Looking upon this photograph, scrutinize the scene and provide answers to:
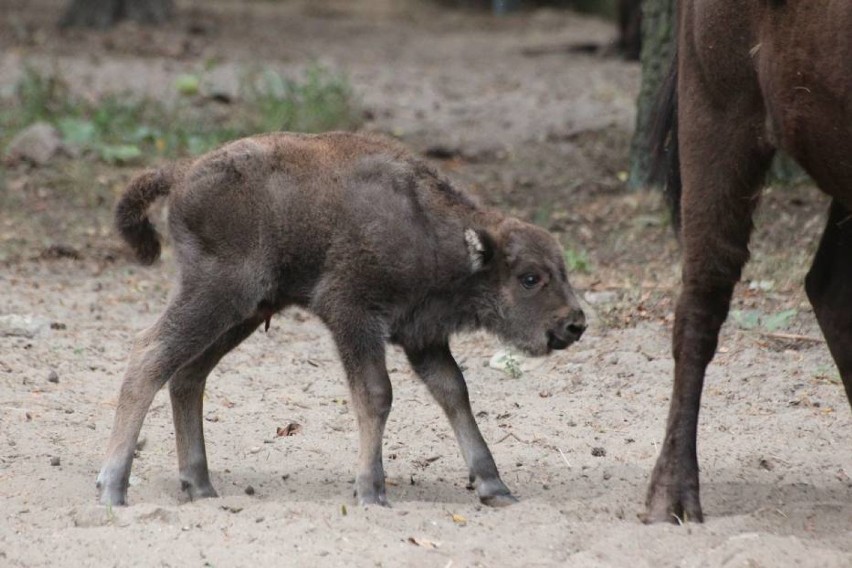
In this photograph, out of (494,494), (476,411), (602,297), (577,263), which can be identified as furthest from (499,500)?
(577,263)

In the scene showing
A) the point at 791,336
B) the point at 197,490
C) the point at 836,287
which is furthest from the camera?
the point at 791,336

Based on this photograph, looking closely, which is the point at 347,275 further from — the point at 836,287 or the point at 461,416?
the point at 836,287

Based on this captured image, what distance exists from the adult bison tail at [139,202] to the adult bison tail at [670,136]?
217cm

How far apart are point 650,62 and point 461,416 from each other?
5048mm

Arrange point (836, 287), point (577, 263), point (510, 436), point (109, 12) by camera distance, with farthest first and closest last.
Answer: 1. point (109, 12)
2. point (577, 263)
3. point (510, 436)
4. point (836, 287)

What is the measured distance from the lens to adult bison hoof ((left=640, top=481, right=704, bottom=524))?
4.86 meters

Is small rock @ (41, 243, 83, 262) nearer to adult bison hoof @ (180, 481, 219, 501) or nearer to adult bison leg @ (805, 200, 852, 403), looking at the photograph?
adult bison hoof @ (180, 481, 219, 501)

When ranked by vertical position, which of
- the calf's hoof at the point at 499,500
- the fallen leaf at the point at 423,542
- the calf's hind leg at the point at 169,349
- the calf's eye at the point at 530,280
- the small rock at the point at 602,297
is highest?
the calf's eye at the point at 530,280

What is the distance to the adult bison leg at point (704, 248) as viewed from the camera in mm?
4938

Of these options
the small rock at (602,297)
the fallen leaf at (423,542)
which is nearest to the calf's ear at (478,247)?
the fallen leaf at (423,542)

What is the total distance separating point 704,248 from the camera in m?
5.02

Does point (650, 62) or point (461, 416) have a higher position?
point (650, 62)

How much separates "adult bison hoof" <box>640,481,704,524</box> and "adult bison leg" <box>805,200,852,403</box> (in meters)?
0.87

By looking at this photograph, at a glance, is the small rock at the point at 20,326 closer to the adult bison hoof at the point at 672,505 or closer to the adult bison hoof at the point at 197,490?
the adult bison hoof at the point at 197,490
